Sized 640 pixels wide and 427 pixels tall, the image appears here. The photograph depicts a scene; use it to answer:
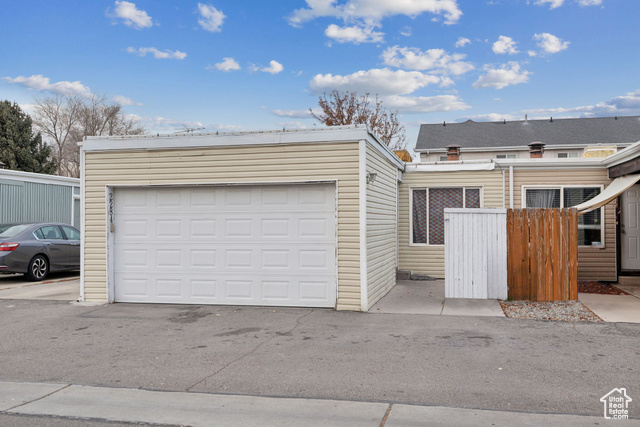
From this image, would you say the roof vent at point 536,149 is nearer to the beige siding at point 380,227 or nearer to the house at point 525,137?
the house at point 525,137

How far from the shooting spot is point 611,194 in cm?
1040

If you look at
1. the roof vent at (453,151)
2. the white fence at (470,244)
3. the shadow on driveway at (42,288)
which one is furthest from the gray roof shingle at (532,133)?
the shadow on driveway at (42,288)

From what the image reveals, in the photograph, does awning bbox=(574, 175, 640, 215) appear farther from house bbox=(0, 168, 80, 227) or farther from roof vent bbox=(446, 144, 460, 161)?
roof vent bbox=(446, 144, 460, 161)

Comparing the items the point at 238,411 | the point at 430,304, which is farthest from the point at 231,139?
the point at 238,411

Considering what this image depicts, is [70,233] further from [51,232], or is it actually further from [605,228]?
[605,228]

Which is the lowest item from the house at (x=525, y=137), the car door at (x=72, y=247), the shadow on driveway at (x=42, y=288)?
the shadow on driveway at (x=42, y=288)

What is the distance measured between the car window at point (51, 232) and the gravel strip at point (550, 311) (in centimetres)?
1055

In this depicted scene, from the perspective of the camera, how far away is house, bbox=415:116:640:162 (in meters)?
31.8

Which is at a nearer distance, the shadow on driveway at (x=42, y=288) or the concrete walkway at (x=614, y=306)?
the concrete walkway at (x=614, y=306)

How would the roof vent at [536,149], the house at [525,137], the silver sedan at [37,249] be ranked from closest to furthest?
the silver sedan at [37,249]
the roof vent at [536,149]
the house at [525,137]

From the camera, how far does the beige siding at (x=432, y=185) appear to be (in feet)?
40.9

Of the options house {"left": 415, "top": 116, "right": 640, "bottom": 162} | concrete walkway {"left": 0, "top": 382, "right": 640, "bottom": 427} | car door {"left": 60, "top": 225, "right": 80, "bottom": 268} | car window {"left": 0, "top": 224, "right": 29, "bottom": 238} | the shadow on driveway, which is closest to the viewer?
concrete walkway {"left": 0, "top": 382, "right": 640, "bottom": 427}

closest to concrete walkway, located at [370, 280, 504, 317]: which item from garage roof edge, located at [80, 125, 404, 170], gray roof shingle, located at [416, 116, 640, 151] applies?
garage roof edge, located at [80, 125, 404, 170]

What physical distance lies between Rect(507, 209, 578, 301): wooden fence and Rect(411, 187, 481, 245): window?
330cm
